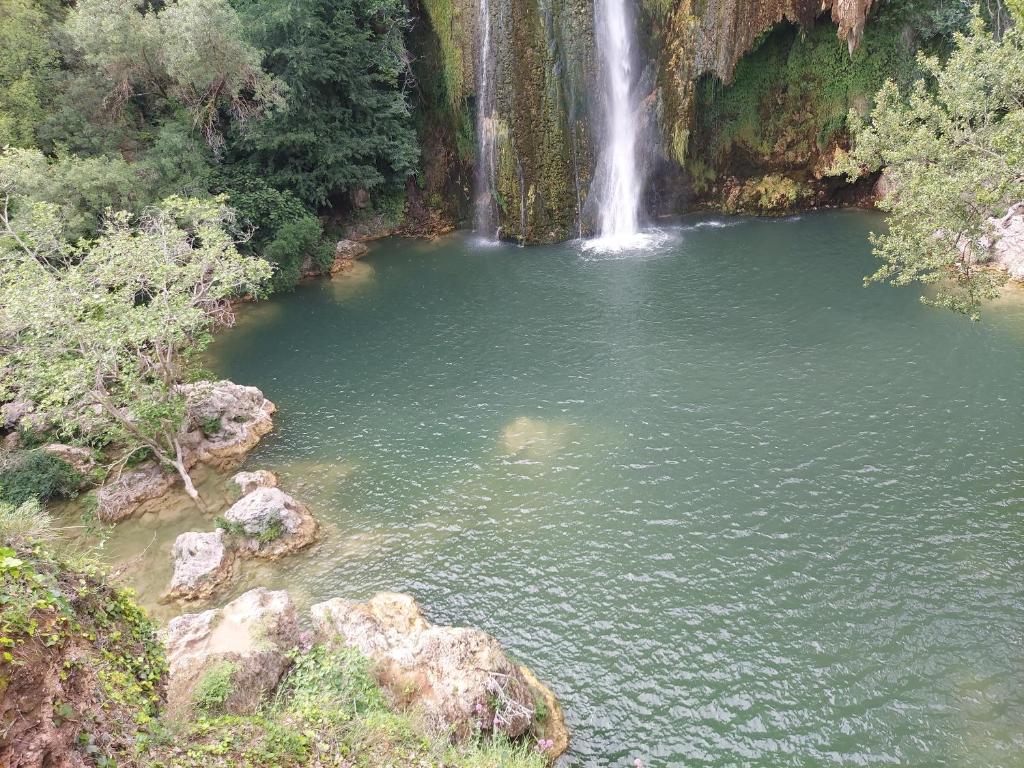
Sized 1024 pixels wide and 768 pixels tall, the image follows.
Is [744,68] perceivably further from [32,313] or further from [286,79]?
[32,313]

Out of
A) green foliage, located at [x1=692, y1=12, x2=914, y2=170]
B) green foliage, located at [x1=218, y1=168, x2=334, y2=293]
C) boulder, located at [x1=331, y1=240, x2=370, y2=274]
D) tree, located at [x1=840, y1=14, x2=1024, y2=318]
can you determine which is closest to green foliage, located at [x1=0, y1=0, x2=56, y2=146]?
green foliage, located at [x1=218, y1=168, x2=334, y2=293]

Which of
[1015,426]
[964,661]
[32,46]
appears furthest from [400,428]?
[32,46]

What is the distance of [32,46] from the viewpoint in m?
23.3

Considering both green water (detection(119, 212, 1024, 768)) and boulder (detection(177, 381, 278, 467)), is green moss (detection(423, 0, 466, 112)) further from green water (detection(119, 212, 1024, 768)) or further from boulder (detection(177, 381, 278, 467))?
boulder (detection(177, 381, 278, 467))

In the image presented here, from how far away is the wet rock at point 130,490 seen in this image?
15.1m

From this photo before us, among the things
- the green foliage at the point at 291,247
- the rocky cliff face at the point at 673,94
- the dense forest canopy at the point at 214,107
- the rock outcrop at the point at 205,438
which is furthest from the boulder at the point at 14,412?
the rocky cliff face at the point at 673,94

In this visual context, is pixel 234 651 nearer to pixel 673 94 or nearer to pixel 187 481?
pixel 187 481

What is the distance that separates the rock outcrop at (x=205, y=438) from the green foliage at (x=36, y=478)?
90cm

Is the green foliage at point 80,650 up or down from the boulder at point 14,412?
up

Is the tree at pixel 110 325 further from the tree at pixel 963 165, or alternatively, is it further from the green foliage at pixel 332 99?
the tree at pixel 963 165

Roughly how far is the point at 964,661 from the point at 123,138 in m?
28.9

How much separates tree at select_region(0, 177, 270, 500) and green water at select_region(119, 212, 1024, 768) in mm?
3232

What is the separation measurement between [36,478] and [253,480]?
5.04m

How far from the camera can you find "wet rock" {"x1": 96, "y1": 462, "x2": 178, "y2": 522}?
15.1m
